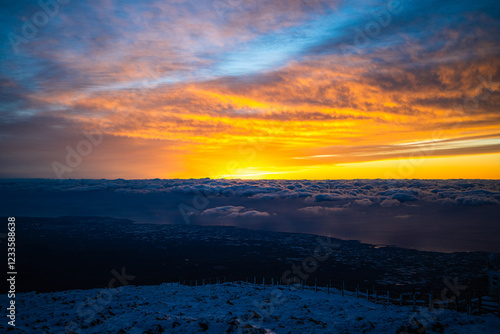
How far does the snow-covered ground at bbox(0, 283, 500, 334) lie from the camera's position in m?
19.1

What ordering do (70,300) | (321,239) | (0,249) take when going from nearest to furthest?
(70,300) → (0,249) → (321,239)

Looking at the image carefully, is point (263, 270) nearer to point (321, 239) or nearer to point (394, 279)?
point (394, 279)

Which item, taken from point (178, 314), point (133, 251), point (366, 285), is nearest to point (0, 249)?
point (133, 251)

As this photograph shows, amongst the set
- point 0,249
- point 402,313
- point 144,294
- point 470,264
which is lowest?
point 0,249

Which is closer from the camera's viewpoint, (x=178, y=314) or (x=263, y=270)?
(x=178, y=314)

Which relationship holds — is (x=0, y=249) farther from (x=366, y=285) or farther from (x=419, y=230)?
(x=419, y=230)

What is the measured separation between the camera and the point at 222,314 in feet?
76.7

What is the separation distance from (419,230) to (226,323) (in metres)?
142

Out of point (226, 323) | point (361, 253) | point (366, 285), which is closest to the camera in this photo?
point (226, 323)

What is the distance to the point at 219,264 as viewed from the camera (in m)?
70.4

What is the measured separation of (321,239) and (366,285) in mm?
60873

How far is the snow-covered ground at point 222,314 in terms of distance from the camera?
62.6 feet

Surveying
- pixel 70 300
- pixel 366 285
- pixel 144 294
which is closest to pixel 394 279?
pixel 366 285

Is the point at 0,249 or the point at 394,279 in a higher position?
the point at 394,279
